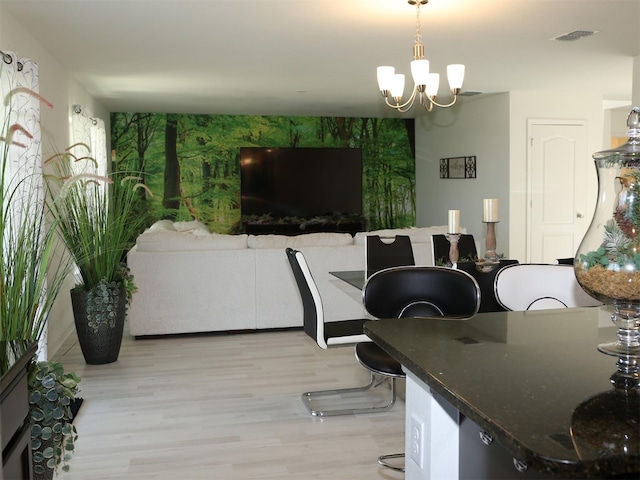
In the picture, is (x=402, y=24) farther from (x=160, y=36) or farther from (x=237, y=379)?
(x=237, y=379)

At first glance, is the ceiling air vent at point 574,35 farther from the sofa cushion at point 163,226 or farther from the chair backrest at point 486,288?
the sofa cushion at point 163,226

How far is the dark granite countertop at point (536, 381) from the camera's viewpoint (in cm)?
99

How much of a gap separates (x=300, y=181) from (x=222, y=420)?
7210mm

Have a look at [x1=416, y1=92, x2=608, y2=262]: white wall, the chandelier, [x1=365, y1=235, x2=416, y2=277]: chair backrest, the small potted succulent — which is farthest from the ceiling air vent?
the small potted succulent

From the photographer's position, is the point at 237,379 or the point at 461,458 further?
the point at 237,379

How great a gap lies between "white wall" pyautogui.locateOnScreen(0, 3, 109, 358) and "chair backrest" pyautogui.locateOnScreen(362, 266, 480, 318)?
122 inches

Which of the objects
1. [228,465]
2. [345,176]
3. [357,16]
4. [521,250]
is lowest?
[228,465]

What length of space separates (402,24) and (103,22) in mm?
2139

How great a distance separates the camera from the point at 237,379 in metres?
4.61

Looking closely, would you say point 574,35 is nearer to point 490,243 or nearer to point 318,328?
point 490,243

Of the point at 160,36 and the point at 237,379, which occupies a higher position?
the point at 160,36

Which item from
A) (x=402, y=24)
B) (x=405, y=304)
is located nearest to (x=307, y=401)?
(x=405, y=304)

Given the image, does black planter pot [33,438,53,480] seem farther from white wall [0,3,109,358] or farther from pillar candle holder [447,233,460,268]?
white wall [0,3,109,358]

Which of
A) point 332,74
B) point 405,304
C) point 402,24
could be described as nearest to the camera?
point 405,304
